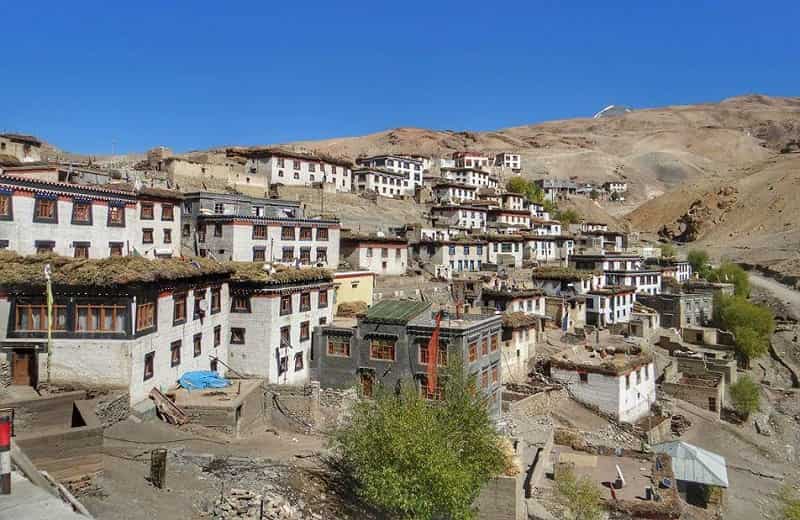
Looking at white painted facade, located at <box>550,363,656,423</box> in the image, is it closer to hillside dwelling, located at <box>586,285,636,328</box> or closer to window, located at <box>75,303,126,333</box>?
hillside dwelling, located at <box>586,285,636,328</box>

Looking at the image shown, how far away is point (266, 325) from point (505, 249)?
40709 mm

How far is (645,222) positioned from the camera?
133 meters

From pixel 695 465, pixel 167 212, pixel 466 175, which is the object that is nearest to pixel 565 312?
pixel 695 465

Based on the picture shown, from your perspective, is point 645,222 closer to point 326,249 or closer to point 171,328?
point 326,249

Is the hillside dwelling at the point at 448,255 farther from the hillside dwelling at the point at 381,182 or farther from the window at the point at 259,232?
the hillside dwelling at the point at 381,182

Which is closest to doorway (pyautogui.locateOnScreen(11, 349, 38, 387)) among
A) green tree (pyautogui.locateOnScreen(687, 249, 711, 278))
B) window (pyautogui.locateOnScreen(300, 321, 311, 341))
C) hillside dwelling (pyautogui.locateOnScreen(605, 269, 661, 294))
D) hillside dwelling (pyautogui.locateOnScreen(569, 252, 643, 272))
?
window (pyautogui.locateOnScreen(300, 321, 311, 341))

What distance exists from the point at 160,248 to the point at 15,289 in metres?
15.4

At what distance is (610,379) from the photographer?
119 ft

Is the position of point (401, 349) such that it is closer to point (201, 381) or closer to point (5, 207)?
point (201, 381)

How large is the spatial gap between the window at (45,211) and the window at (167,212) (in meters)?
8.77

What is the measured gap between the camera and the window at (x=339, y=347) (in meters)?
31.5

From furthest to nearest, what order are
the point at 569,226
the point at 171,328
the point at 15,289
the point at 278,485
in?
1. the point at 569,226
2. the point at 171,328
3. the point at 15,289
4. the point at 278,485

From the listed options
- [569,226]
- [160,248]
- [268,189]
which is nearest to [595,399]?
[160,248]

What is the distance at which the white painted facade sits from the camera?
36250 millimetres
